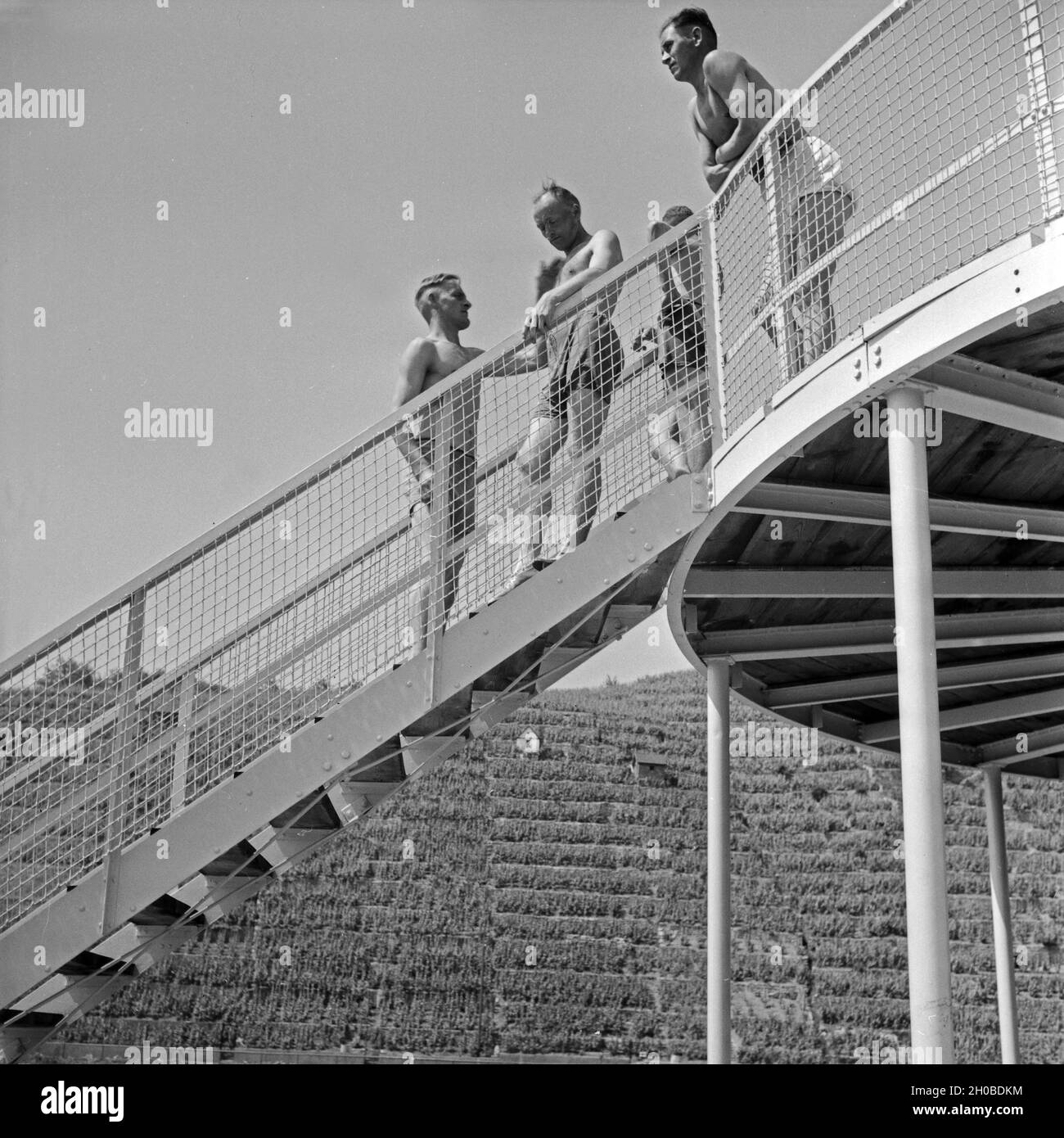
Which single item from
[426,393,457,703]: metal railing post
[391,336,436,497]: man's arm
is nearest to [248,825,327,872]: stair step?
[426,393,457,703]: metal railing post

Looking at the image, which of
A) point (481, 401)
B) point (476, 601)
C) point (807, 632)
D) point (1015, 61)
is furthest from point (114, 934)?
point (1015, 61)

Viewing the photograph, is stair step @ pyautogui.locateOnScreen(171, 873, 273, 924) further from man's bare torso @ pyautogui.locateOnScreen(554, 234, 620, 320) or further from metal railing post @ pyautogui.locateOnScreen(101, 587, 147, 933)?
man's bare torso @ pyautogui.locateOnScreen(554, 234, 620, 320)

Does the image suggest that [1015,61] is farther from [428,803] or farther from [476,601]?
[428,803]

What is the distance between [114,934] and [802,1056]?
57.7ft

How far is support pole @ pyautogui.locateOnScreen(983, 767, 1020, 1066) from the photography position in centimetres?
1066

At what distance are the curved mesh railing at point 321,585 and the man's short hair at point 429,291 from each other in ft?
3.39

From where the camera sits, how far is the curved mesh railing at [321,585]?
6.49 m

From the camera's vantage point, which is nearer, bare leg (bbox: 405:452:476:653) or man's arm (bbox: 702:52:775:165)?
man's arm (bbox: 702:52:775:165)

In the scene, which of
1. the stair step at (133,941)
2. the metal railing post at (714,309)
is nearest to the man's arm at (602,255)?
the metal railing post at (714,309)

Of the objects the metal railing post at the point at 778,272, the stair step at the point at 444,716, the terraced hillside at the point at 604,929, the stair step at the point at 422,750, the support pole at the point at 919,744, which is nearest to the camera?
the support pole at the point at 919,744

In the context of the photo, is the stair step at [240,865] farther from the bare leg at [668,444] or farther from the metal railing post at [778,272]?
the metal railing post at [778,272]

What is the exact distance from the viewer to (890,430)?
17.2 ft

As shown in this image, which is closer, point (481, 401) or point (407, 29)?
point (481, 401)

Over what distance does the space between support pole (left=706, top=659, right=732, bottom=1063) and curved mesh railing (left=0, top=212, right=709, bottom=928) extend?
Answer: 232 cm
